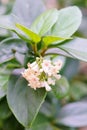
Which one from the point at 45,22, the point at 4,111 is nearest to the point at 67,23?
the point at 45,22

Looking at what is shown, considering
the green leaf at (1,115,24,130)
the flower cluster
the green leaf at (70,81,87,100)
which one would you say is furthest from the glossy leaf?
the green leaf at (70,81,87,100)

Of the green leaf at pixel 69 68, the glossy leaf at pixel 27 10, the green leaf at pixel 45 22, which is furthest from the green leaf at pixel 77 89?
the green leaf at pixel 45 22

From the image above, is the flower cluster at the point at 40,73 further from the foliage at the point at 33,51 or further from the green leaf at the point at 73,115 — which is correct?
the green leaf at the point at 73,115

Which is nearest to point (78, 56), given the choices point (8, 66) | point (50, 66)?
point (50, 66)

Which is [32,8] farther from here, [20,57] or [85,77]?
[85,77]

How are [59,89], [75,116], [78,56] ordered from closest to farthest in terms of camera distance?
1. [78,56]
2. [59,89]
3. [75,116]

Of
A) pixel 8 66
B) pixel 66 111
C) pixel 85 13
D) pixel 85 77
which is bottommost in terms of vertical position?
pixel 85 77

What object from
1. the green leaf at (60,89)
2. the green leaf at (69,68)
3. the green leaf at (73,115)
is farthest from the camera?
the green leaf at (69,68)
